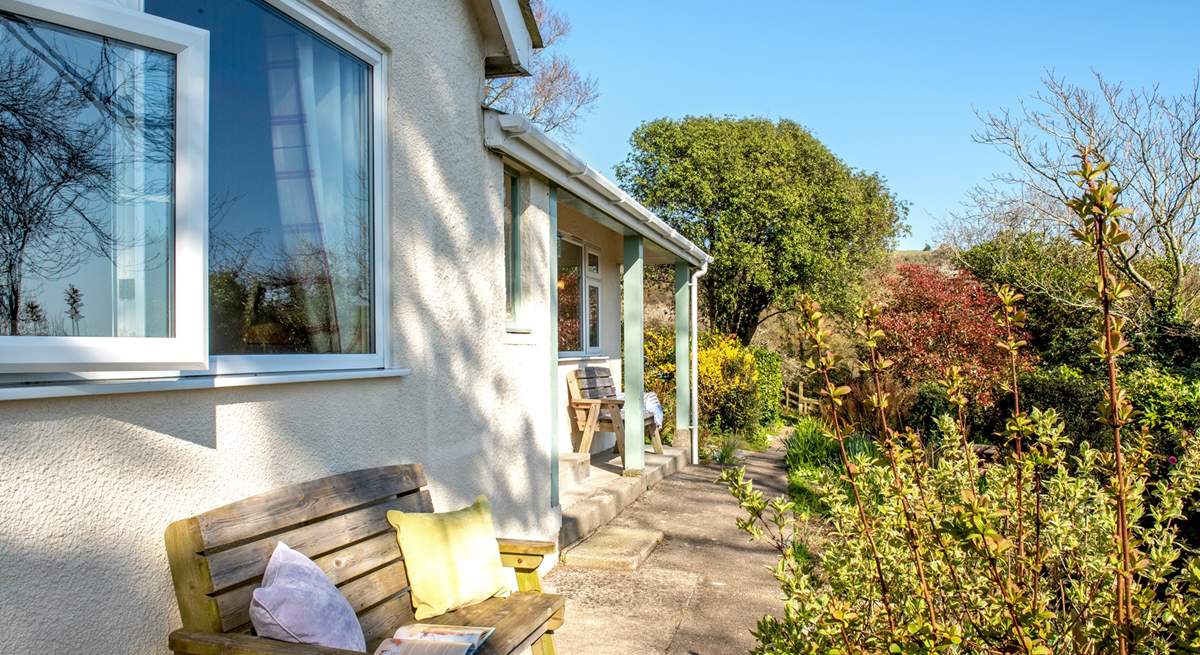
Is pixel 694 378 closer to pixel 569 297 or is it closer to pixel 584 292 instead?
pixel 584 292

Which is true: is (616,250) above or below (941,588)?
above

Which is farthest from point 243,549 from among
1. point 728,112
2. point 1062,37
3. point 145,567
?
point 728,112

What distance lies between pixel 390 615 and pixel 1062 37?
13801 mm

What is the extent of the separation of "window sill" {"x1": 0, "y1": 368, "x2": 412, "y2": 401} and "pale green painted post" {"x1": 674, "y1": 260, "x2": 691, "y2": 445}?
7.31 meters

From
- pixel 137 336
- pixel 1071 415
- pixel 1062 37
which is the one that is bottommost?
pixel 1071 415

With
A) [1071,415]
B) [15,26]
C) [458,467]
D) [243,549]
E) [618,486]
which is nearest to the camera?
[15,26]

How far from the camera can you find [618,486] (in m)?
7.86

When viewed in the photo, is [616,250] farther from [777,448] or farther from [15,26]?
[15,26]

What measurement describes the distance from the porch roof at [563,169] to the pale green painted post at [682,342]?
1879mm

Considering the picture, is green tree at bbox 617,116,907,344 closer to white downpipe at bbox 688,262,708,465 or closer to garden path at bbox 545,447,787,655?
white downpipe at bbox 688,262,708,465

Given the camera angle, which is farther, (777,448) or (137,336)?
(777,448)

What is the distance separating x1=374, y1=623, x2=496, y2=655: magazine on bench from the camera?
8.87 feet

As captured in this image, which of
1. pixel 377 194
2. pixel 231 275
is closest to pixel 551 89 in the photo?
pixel 377 194

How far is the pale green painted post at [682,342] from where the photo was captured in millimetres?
10555
